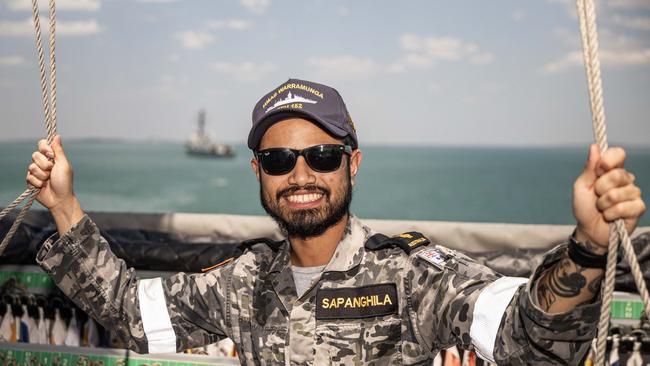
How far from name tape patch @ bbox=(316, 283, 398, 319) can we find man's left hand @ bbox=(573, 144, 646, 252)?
589mm

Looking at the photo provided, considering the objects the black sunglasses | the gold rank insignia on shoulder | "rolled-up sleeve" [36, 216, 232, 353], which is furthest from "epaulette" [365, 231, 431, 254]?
"rolled-up sleeve" [36, 216, 232, 353]

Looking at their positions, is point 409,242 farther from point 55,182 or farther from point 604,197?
point 55,182

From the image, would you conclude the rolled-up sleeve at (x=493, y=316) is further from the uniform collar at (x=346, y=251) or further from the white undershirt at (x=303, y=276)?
the white undershirt at (x=303, y=276)

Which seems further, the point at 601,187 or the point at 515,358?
the point at 515,358

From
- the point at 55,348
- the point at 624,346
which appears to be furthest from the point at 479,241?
the point at 55,348

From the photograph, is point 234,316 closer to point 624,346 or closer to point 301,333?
point 301,333

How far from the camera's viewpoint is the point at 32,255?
3182 mm

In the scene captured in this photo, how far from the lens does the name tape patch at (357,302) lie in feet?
5.61

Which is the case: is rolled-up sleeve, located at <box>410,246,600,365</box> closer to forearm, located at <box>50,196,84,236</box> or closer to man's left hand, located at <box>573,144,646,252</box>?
man's left hand, located at <box>573,144,646,252</box>

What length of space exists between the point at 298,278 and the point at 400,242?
1.02 ft

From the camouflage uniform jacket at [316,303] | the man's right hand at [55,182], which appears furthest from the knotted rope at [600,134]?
the man's right hand at [55,182]

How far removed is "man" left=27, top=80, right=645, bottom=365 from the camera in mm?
1674

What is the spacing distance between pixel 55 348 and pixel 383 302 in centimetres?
187

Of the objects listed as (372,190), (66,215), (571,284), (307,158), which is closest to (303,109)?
(307,158)
